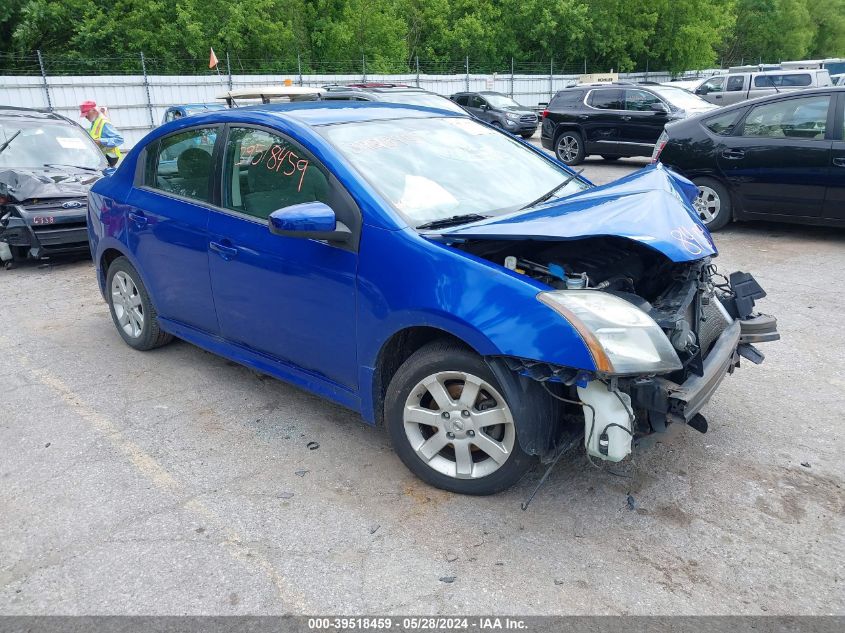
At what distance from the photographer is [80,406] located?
4535mm

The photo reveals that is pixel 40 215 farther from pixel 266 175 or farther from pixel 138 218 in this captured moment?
pixel 266 175

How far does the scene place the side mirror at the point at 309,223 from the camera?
11.2 feet

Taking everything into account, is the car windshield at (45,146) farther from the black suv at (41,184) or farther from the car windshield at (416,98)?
the car windshield at (416,98)

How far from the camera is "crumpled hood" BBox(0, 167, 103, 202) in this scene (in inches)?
316

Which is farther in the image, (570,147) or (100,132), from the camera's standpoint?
(570,147)

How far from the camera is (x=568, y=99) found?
1566 centimetres

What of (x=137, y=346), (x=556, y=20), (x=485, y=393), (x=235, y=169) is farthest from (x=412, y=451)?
(x=556, y=20)

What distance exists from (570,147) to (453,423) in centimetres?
1336

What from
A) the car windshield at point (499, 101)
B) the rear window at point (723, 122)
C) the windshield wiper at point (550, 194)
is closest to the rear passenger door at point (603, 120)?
the rear window at point (723, 122)

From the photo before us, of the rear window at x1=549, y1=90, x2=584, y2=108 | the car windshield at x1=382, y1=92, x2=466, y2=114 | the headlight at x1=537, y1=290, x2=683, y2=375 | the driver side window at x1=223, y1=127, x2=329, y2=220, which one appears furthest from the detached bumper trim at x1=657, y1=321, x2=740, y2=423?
the rear window at x1=549, y1=90, x2=584, y2=108

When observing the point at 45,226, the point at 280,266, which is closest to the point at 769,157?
the point at 280,266

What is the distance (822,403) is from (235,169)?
3.73m

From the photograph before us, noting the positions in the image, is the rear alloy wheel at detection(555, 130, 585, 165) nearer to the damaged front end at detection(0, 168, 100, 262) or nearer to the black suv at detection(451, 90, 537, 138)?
the black suv at detection(451, 90, 537, 138)

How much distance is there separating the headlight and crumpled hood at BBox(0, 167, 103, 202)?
23.2 ft
